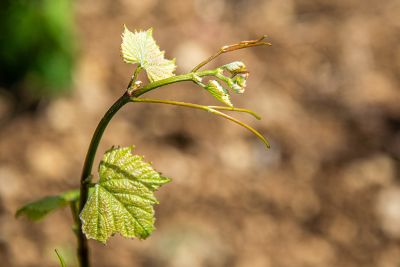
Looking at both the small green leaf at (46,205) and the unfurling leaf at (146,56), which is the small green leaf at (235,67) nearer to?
the unfurling leaf at (146,56)

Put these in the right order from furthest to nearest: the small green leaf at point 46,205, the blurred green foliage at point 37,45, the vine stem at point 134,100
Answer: the blurred green foliage at point 37,45, the small green leaf at point 46,205, the vine stem at point 134,100

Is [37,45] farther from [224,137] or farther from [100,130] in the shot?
[100,130]

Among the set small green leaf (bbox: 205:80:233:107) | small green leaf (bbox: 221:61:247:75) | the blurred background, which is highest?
the blurred background

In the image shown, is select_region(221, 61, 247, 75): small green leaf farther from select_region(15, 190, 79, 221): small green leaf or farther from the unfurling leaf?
select_region(15, 190, 79, 221): small green leaf

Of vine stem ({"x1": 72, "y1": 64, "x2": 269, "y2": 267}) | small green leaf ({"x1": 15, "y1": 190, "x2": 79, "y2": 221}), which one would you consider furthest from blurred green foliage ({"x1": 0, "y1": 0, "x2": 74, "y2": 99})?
vine stem ({"x1": 72, "y1": 64, "x2": 269, "y2": 267})

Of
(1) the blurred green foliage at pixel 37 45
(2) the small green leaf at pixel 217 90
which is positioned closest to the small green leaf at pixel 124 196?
(2) the small green leaf at pixel 217 90
